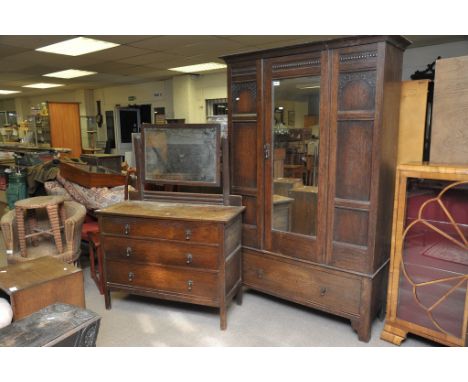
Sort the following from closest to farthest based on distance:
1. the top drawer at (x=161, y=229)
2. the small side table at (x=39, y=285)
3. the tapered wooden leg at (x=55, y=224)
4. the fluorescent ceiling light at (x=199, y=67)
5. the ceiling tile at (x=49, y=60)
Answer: the small side table at (x=39, y=285) < the top drawer at (x=161, y=229) < the tapered wooden leg at (x=55, y=224) < the ceiling tile at (x=49, y=60) < the fluorescent ceiling light at (x=199, y=67)

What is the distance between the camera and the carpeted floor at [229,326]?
2387 millimetres

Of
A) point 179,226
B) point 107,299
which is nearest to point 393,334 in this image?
point 179,226

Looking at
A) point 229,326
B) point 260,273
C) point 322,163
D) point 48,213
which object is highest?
point 322,163

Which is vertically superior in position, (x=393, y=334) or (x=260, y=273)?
(x=260, y=273)

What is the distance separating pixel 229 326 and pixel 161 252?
28.7 inches

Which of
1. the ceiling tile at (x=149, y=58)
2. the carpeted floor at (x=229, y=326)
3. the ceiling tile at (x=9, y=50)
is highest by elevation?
the ceiling tile at (x=149, y=58)

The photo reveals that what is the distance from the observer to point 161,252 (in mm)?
2570

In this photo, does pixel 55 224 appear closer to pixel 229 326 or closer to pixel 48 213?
pixel 48 213

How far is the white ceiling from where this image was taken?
462 centimetres

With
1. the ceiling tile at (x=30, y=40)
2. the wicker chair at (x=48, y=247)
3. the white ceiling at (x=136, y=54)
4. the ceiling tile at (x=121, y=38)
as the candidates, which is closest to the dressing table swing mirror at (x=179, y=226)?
the wicker chair at (x=48, y=247)

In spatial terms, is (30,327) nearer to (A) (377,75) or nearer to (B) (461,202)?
(A) (377,75)

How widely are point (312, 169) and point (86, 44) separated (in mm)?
4187

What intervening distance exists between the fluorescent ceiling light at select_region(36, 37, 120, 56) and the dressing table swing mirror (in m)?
2.80

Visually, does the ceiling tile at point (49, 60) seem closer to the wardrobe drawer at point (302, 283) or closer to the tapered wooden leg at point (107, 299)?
the tapered wooden leg at point (107, 299)
